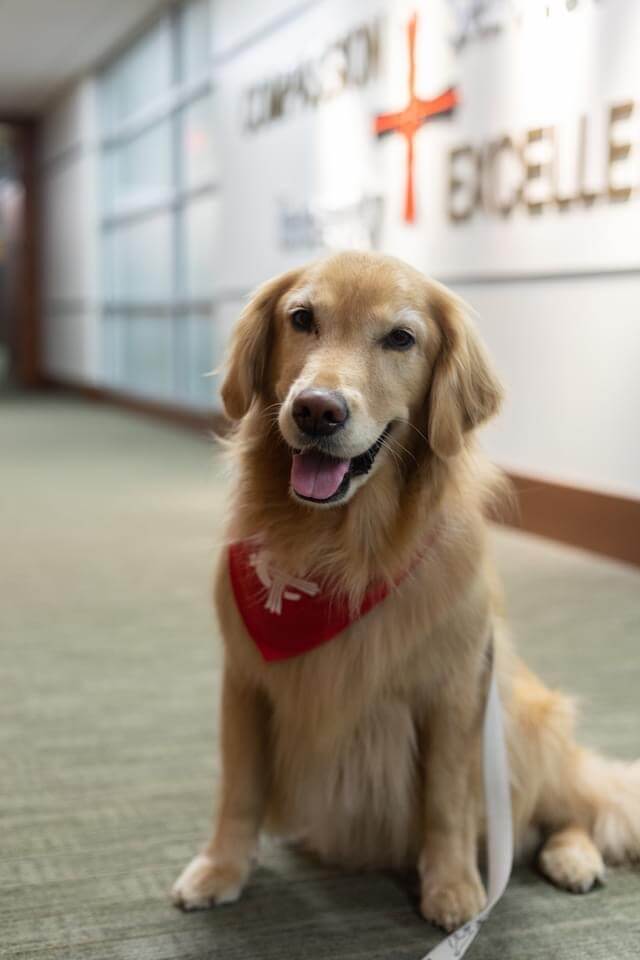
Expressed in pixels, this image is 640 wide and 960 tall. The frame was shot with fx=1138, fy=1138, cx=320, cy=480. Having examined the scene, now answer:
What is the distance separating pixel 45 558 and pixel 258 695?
9.09ft

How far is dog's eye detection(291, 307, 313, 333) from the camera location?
5.51 ft

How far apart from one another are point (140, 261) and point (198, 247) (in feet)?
6.23

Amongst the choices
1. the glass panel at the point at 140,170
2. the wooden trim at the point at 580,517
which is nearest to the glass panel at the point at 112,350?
the glass panel at the point at 140,170

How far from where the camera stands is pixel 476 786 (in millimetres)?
1774

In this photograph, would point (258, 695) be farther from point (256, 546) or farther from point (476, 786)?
point (476, 786)

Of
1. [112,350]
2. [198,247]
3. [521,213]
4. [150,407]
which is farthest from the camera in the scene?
[112,350]

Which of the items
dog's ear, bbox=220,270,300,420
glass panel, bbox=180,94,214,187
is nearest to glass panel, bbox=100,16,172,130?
glass panel, bbox=180,94,214,187

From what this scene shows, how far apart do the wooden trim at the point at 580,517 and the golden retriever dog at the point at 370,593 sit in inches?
100

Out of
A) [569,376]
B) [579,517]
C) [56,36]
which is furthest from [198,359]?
[579,517]

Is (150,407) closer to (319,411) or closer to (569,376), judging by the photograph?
(569,376)

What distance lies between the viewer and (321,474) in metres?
1.61

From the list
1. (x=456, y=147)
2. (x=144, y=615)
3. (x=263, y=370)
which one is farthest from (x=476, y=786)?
(x=456, y=147)

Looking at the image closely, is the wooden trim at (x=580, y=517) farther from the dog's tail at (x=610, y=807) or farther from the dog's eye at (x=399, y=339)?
the dog's eye at (x=399, y=339)

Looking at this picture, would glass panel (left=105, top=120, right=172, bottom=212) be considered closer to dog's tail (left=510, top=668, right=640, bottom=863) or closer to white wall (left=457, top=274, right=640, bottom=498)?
white wall (left=457, top=274, right=640, bottom=498)
